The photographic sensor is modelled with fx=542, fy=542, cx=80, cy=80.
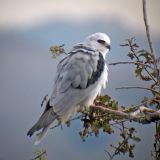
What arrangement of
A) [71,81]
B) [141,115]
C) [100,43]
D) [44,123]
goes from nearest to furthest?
[141,115], [44,123], [71,81], [100,43]

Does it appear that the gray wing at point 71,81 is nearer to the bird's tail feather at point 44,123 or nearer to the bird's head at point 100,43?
the bird's tail feather at point 44,123

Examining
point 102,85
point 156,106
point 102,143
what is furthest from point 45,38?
point 156,106

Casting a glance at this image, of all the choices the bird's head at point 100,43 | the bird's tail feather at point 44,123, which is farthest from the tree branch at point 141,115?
the bird's head at point 100,43

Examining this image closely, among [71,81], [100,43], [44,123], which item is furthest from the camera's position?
[100,43]

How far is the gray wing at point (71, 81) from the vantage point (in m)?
1.83

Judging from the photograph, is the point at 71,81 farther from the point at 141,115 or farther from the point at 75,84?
the point at 141,115

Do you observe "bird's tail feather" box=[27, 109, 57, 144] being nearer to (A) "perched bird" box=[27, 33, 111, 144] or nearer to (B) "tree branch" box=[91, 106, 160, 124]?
(A) "perched bird" box=[27, 33, 111, 144]

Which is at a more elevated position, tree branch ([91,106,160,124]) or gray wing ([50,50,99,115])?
gray wing ([50,50,99,115])

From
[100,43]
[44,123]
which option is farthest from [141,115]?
[100,43]

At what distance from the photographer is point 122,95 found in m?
4.06

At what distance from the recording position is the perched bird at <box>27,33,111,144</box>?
1806mm

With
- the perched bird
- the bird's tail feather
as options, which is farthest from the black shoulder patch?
the bird's tail feather

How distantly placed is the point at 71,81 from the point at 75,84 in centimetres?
2

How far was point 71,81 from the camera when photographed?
6.11ft
